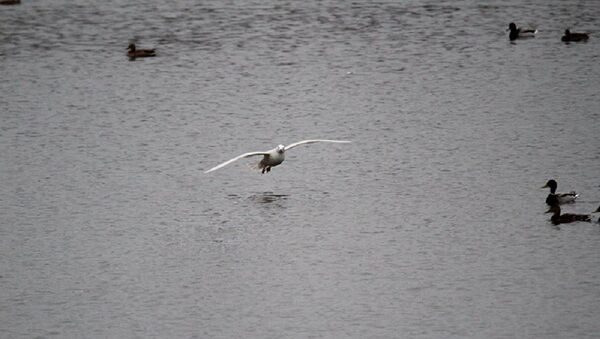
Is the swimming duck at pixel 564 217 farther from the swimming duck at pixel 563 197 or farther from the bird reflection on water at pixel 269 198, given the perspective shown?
the bird reflection on water at pixel 269 198

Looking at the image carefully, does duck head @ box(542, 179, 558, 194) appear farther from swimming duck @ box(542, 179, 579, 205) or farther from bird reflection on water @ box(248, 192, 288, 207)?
bird reflection on water @ box(248, 192, 288, 207)

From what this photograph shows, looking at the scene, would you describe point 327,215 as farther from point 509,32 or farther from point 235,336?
point 509,32

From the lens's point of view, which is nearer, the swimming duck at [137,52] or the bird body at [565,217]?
the bird body at [565,217]

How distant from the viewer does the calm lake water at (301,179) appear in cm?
2000

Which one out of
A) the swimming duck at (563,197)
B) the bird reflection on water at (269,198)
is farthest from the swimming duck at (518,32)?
the bird reflection on water at (269,198)

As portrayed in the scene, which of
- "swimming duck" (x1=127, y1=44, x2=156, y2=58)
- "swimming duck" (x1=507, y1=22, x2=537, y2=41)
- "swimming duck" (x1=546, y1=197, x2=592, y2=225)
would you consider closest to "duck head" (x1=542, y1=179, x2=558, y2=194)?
"swimming duck" (x1=546, y1=197, x2=592, y2=225)

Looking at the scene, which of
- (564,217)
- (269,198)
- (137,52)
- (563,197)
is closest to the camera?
(564,217)

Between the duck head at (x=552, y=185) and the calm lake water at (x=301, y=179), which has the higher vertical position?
the duck head at (x=552, y=185)

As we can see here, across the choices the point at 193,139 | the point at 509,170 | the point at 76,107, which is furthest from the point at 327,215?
the point at 76,107

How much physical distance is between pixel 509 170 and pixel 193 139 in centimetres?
719

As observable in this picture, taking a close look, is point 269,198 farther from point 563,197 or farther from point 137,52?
point 137,52

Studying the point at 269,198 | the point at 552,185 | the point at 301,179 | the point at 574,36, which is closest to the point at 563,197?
the point at 552,185

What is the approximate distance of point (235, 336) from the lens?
18969 mm

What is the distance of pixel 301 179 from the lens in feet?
87.8
